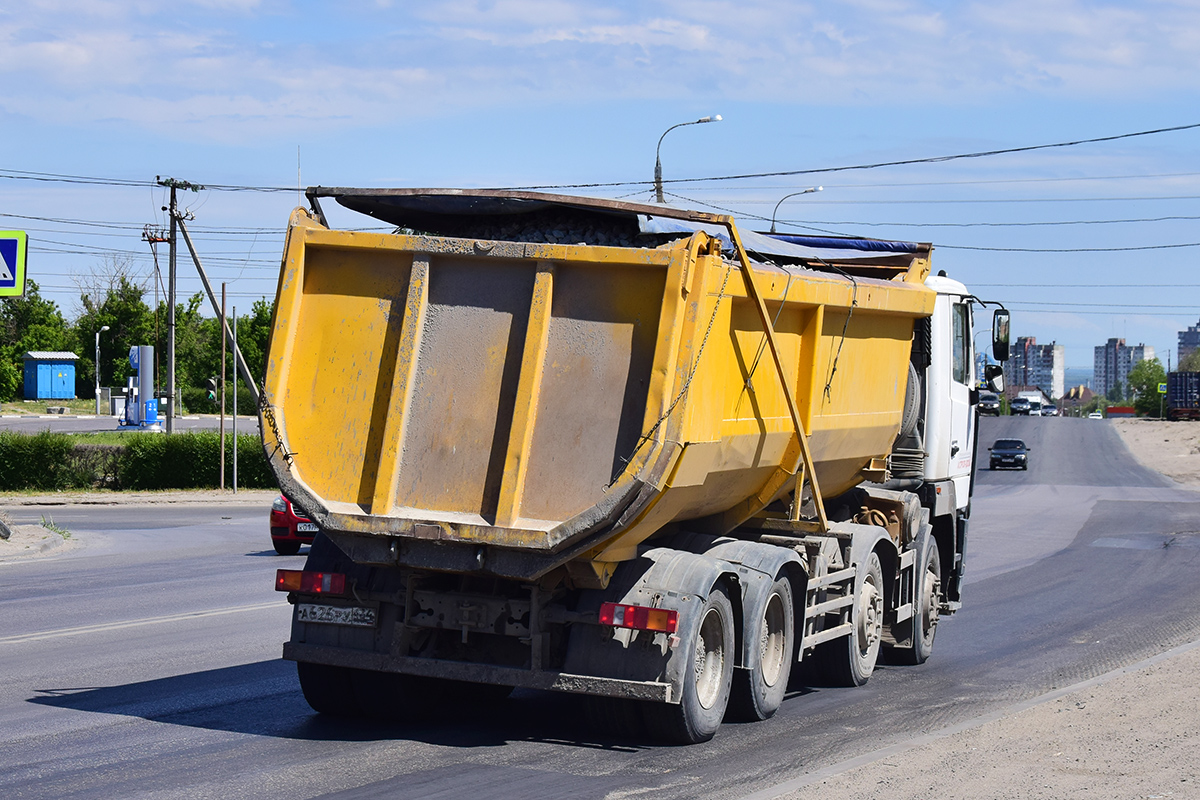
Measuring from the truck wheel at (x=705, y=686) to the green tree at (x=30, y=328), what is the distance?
8622cm

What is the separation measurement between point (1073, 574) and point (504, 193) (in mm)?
14849

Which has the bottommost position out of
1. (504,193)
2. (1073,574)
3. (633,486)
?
(1073,574)

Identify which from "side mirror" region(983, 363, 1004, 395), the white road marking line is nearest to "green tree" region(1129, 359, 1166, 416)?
"side mirror" region(983, 363, 1004, 395)

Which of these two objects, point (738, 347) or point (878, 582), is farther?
point (878, 582)

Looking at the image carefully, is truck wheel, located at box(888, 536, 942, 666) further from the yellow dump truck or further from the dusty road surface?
the yellow dump truck

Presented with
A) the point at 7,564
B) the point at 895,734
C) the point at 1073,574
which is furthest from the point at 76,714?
the point at 1073,574

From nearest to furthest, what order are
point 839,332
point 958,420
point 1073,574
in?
point 839,332 → point 958,420 → point 1073,574

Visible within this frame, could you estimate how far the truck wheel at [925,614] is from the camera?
472 inches

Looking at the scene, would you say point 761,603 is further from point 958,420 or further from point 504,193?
point 958,420

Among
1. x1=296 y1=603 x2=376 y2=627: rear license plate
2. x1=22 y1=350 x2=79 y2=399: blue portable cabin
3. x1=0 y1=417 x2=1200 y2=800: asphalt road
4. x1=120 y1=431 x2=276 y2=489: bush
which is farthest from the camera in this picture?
x1=22 y1=350 x2=79 y2=399: blue portable cabin

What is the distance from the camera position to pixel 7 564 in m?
19.0

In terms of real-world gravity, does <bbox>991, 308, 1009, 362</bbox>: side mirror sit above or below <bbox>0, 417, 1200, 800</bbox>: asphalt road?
above

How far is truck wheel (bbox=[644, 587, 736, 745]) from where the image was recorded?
8000mm

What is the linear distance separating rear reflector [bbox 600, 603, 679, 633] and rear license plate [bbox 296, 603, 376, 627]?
142 cm
